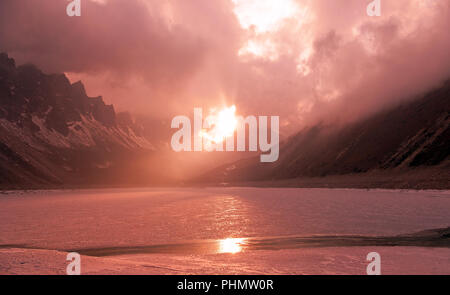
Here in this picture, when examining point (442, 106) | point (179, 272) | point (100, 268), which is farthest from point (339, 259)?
point (442, 106)

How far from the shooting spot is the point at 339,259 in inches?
714

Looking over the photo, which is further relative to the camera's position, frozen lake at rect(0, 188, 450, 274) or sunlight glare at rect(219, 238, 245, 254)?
sunlight glare at rect(219, 238, 245, 254)

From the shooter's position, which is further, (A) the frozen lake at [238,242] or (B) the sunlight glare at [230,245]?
(B) the sunlight glare at [230,245]

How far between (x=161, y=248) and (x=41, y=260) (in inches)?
288

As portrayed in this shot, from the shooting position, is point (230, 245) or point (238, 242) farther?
point (238, 242)

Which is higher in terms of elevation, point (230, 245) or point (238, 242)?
point (238, 242)
